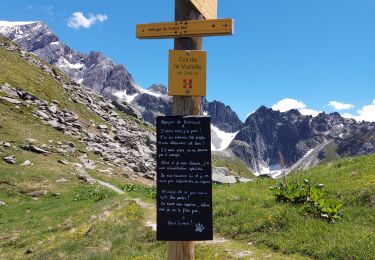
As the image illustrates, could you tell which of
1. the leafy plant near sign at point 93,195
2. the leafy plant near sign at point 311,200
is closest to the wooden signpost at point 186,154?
the leafy plant near sign at point 311,200

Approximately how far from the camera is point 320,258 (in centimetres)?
1075

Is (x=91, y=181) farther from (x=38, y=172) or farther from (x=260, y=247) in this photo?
(x=260, y=247)

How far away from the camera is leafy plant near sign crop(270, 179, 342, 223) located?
13.0m

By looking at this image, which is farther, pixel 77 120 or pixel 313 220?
pixel 77 120

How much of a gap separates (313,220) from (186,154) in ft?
19.6

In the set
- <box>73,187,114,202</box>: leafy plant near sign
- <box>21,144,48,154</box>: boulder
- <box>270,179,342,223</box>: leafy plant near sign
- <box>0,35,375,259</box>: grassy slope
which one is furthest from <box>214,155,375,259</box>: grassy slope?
<box>21,144,48,154</box>: boulder

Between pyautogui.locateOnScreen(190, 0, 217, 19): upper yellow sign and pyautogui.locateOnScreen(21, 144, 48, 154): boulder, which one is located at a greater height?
pyautogui.locateOnScreen(190, 0, 217, 19): upper yellow sign

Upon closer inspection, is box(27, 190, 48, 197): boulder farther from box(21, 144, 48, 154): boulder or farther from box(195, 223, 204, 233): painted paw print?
box(195, 223, 204, 233): painted paw print

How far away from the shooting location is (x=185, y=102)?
8.62 m

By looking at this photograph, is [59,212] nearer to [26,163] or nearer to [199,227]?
[26,163]

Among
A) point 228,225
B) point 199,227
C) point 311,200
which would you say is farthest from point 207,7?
point 228,225

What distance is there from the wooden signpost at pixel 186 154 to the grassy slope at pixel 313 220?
424 centimetres

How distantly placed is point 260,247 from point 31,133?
4585 centimetres

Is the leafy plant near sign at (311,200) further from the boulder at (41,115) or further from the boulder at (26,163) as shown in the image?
the boulder at (41,115)
